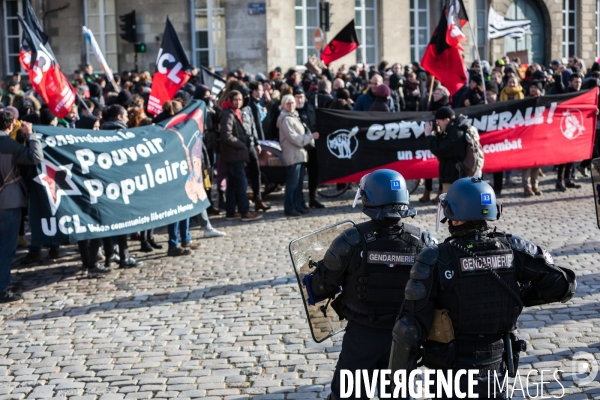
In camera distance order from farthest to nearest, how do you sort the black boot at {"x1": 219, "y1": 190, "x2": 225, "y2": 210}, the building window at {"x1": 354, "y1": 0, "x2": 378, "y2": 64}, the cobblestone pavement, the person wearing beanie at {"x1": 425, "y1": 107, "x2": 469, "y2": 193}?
1. the building window at {"x1": 354, "y1": 0, "x2": 378, "y2": 64}
2. the black boot at {"x1": 219, "y1": 190, "x2": 225, "y2": 210}
3. the person wearing beanie at {"x1": 425, "y1": 107, "x2": 469, "y2": 193}
4. the cobblestone pavement

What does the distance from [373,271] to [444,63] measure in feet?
34.9

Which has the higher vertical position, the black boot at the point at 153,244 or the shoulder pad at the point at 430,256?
the shoulder pad at the point at 430,256

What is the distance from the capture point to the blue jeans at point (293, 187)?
1380cm

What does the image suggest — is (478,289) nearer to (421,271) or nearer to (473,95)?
(421,271)

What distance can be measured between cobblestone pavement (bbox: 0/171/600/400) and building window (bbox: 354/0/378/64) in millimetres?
18488

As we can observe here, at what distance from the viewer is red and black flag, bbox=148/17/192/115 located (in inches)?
531

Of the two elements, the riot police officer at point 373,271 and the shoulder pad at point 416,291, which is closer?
the shoulder pad at point 416,291

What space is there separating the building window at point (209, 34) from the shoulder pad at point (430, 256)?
24198 mm

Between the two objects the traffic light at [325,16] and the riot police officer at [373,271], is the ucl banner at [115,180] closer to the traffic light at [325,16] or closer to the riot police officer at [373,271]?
the riot police officer at [373,271]

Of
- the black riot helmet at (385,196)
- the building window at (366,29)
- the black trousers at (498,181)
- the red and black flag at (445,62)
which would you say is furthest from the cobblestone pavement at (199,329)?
the building window at (366,29)

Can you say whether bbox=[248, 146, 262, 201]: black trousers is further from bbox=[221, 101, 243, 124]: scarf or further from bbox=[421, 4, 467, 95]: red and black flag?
bbox=[421, 4, 467, 95]: red and black flag

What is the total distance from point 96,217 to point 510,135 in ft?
24.9

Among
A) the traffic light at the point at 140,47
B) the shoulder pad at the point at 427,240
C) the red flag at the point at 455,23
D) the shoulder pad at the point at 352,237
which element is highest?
the traffic light at the point at 140,47

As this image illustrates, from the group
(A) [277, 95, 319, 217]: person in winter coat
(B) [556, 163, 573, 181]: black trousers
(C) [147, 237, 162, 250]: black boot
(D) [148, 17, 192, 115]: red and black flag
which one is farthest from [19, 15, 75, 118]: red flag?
(B) [556, 163, 573, 181]: black trousers
